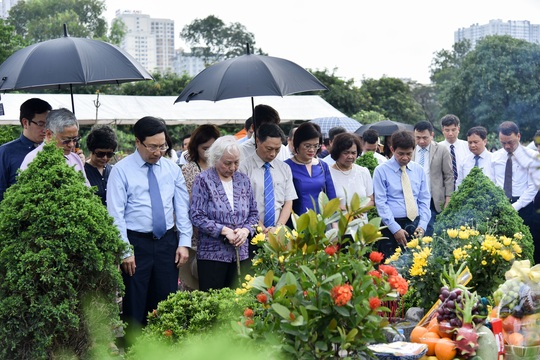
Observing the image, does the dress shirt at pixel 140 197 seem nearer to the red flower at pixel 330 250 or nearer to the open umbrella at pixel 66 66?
the open umbrella at pixel 66 66

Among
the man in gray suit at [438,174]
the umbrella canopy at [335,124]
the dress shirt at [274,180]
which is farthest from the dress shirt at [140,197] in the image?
the umbrella canopy at [335,124]

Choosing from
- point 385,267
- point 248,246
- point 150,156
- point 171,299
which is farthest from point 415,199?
point 385,267

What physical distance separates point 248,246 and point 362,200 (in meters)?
2.52

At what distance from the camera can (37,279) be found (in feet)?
13.4

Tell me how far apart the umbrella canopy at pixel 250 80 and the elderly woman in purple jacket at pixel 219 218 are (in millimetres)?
837

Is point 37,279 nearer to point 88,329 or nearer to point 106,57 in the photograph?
point 88,329

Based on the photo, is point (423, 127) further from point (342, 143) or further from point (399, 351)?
point (399, 351)

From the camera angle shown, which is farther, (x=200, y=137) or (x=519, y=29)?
(x=200, y=137)

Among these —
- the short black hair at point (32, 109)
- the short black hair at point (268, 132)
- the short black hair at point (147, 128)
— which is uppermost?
the short black hair at point (32, 109)

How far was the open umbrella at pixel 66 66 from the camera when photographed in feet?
18.8

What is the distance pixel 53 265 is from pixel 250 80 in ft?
9.65

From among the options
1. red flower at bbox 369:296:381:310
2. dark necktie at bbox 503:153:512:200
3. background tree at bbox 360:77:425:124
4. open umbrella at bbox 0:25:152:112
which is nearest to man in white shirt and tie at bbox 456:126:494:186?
dark necktie at bbox 503:153:512:200

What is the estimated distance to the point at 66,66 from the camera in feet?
19.1

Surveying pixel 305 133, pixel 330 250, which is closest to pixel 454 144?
pixel 305 133
